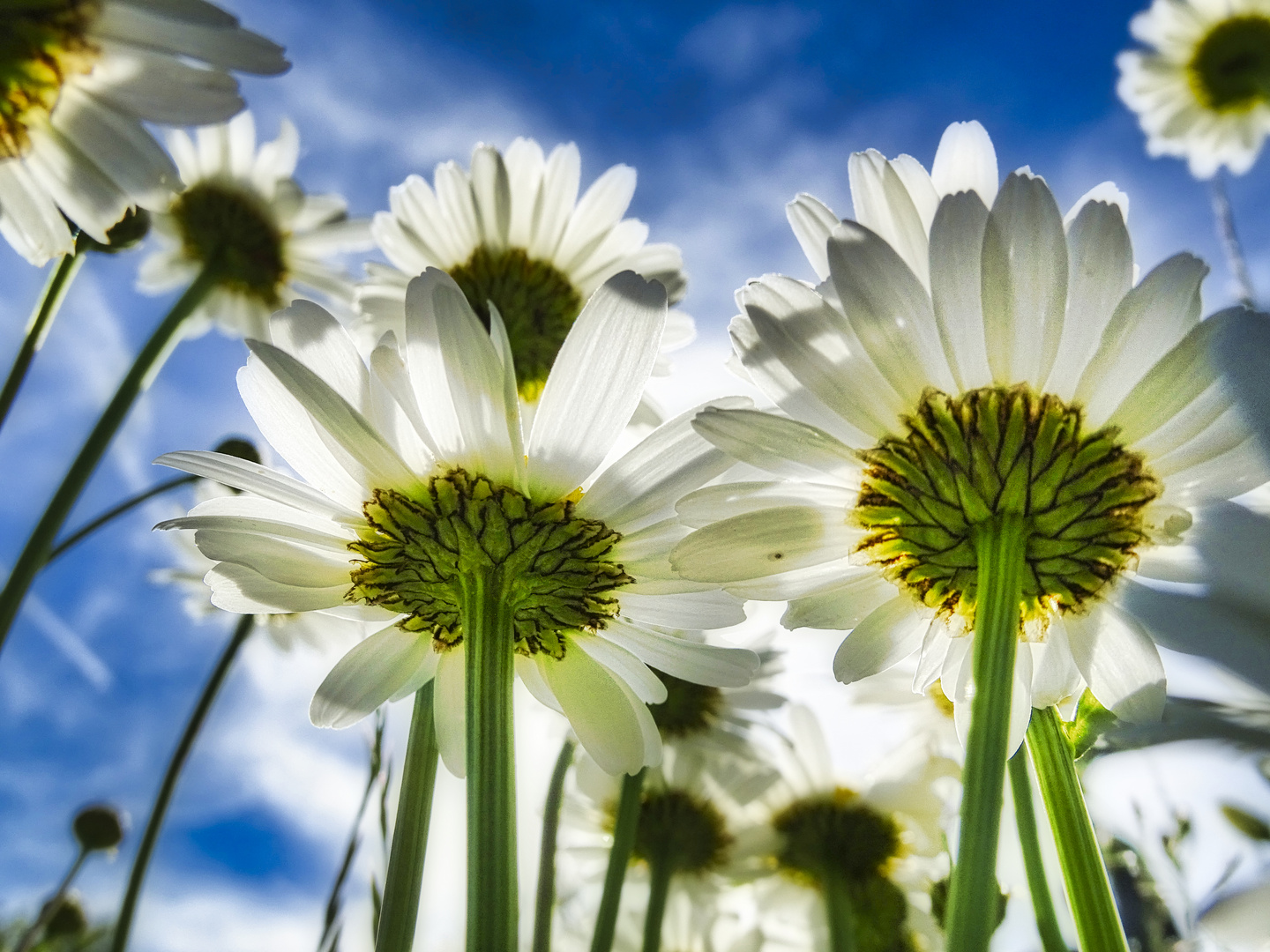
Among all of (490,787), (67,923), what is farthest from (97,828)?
(490,787)

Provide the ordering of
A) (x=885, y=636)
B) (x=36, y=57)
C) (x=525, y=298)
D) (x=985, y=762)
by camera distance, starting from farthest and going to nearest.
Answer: (x=525, y=298) < (x=36, y=57) < (x=885, y=636) < (x=985, y=762)

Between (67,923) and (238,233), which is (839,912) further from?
(238,233)

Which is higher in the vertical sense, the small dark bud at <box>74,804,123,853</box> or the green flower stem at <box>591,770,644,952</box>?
the small dark bud at <box>74,804,123,853</box>

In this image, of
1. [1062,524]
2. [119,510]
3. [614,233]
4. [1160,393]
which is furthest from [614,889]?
[614,233]

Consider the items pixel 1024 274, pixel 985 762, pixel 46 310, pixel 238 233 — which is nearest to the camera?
pixel 985 762

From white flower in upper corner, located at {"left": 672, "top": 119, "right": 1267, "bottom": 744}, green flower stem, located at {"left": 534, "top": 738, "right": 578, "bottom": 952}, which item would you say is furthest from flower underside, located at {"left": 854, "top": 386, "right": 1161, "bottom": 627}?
green flower stem, located at {"left": 534, "top": 738, "right": 578, "bottom": 952}

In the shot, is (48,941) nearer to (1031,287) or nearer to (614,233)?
(614,233)

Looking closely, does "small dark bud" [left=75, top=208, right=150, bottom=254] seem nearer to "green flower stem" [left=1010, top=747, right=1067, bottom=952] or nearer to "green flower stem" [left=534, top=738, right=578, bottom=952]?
"green flower stem" [left=534, top=738, right=578, bottom=952]

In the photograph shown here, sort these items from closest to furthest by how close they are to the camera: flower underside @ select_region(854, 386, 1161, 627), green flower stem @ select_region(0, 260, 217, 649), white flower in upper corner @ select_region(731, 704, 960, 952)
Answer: flower underside @ select_region(854, 386, 1161, 627), green flower stem @ select_region(0, 260, 217, 649), white flower in upper corner @ select_region(731, 704, 960, 952)
